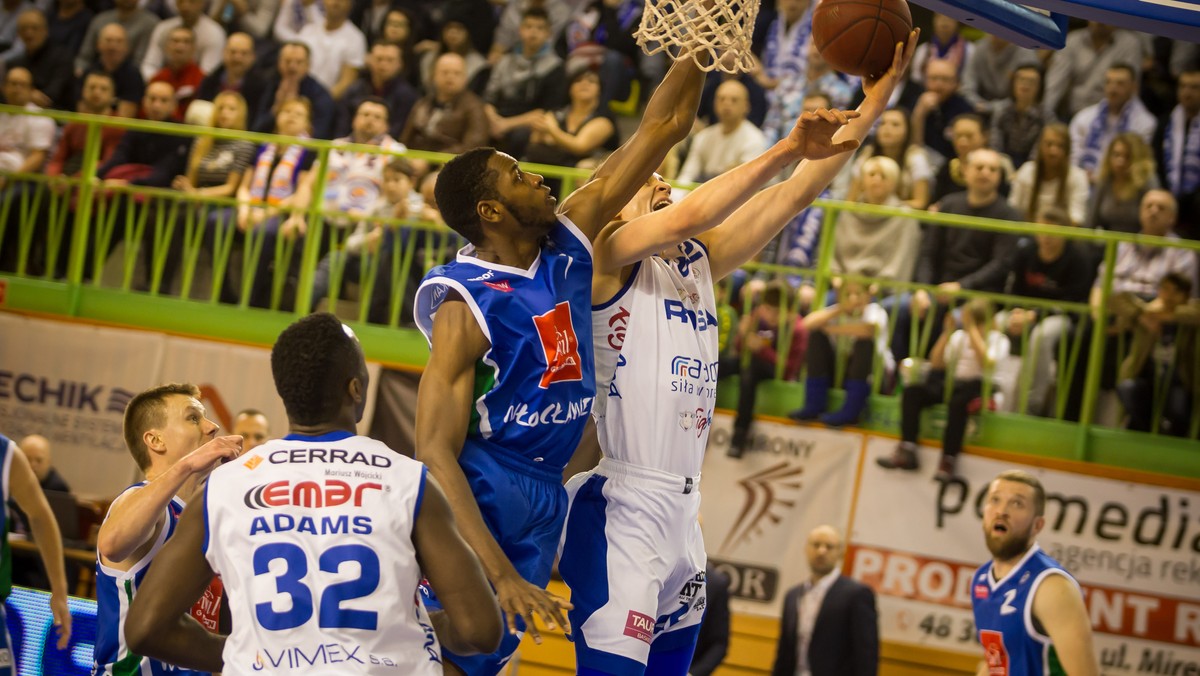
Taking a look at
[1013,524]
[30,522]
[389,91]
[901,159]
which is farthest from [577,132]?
[30,522]

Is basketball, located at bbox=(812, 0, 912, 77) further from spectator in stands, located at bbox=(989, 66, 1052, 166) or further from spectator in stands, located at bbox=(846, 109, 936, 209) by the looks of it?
spectator in stands, located at bbox=(989, 66, 1052, 166)

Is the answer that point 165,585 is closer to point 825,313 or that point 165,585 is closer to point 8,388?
point 825,313

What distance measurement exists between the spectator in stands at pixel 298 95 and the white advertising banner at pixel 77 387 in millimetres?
2235

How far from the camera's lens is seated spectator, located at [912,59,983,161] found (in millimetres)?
10602

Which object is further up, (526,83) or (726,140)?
(526,83)

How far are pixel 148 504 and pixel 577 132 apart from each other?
7259 mm

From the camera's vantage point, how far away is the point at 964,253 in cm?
1012

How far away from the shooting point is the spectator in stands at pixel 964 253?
9938mm

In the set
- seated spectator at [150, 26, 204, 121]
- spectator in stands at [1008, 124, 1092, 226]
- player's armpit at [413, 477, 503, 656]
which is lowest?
player's armpit at [413, 477, 503, 656]

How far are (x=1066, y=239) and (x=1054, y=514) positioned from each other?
6.70ft

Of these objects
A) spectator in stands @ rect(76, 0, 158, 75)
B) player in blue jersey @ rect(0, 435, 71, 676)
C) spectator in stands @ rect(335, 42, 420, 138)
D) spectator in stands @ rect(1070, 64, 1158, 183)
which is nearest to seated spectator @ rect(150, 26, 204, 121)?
spectator in stands @ rect(76, 0, 158, 75)

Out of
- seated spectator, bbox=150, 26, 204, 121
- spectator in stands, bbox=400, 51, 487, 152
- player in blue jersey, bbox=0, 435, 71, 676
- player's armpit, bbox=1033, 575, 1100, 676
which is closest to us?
player in blue jersey, bbox=0, 435, 71, 676

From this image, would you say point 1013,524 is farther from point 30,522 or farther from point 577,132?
point 577,132

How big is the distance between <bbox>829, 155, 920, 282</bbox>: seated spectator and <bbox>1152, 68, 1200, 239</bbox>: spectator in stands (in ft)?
6.40
